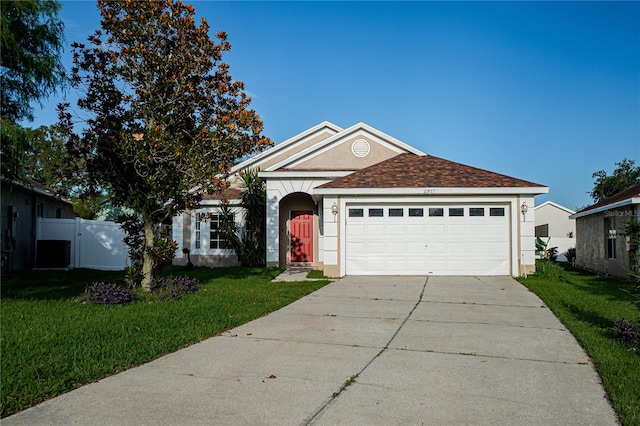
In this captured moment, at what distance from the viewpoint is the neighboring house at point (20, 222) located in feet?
55.4

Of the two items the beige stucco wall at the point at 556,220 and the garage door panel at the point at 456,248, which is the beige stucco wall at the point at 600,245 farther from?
the beige stucco wall at the point at 556,220

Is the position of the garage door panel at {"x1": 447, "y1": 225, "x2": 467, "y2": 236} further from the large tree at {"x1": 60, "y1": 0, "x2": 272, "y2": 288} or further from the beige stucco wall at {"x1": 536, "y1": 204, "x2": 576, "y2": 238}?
the beige stucco wall at {"x1": 536, "y1": 204, "x2": 576, "y2": 238}

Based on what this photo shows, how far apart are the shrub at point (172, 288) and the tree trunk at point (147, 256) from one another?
0.62 ft

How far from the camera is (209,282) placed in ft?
46.2

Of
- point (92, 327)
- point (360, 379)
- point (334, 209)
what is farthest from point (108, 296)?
point (334, 209)

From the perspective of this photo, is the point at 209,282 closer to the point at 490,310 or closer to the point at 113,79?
the point at 113,79

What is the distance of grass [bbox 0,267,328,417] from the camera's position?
532 cm

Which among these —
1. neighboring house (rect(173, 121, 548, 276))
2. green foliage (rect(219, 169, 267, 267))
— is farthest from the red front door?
neighboring house (rect(173, 121, 548, 276))

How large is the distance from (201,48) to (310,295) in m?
6.16

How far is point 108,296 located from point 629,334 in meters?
9.00

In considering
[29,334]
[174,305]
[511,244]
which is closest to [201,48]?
[174,305]

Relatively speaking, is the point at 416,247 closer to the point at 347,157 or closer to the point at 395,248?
the point at 395,248

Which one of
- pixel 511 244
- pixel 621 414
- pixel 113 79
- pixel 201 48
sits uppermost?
pixel 201 48

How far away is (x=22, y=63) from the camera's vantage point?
898 cm
